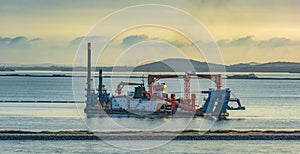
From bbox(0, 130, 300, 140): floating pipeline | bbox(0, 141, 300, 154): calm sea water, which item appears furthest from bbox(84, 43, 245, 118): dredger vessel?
bbox(0, 141, 300, 154): calm sea water

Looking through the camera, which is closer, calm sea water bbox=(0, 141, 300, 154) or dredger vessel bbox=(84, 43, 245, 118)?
calm sea water bbox=(0, 141, 300, 154)

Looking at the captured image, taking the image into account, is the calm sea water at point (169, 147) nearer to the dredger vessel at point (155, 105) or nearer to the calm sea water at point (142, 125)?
the calm sea water at point (142, 125)

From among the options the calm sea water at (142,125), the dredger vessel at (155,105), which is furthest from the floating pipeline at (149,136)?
the dredger vessel at (155,105)

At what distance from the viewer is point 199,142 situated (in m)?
36.6

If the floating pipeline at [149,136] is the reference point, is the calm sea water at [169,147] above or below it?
below

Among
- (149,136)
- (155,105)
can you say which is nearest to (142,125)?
(155,105)

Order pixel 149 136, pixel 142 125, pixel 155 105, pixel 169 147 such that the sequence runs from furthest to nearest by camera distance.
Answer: pixel 155 105 < pixel 142 125 < pixel 149 136 < pixel 169 147

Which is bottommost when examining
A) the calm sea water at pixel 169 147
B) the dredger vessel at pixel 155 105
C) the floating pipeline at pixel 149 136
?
the calm sea water at pixel 169 147

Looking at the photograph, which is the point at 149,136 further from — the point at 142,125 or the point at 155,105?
the point at 155,105

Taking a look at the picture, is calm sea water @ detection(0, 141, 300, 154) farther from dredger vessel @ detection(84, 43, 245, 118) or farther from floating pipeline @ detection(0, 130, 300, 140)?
dredger vessel @ detection(84, 43, 245, 118)

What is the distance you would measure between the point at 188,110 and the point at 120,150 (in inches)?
945

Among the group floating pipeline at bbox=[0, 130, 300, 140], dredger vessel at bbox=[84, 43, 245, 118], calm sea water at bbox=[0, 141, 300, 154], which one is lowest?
calm sea water at bbox=[0, 141, 300, 154]

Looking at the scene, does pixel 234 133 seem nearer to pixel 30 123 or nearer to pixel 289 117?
pixel 30 123

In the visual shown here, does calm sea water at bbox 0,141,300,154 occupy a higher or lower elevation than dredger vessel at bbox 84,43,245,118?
lower
